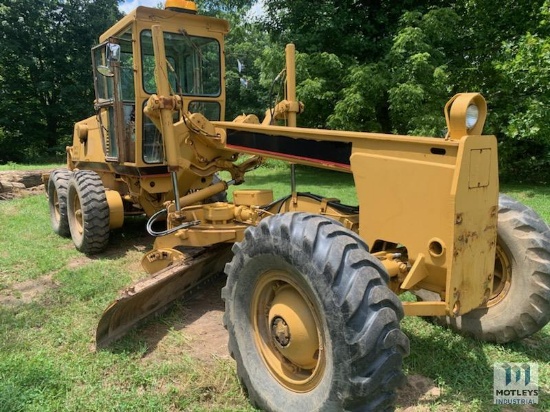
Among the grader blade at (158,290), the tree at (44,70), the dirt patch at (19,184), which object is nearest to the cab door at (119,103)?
the grader blade at (158,290)

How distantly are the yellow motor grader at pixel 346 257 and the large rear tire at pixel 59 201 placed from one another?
2.77 metres

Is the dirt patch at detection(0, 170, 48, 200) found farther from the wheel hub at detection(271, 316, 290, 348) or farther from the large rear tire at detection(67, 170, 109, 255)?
the wheel hub at detection(271, 316, 290, 348)

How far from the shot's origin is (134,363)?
3.40 m

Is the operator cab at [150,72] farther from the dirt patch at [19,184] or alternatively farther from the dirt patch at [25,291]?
the dirt patch at [19,184]

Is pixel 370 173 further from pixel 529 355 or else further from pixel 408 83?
pixel 408 83

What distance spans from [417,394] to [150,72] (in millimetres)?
4461

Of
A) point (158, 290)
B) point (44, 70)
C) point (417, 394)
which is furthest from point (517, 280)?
point (44, 70)

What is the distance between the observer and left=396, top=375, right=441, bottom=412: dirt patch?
287 centimetres

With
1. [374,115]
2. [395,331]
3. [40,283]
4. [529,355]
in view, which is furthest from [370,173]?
[374,115]

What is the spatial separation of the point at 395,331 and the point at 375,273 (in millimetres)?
293

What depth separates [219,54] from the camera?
6102 mm

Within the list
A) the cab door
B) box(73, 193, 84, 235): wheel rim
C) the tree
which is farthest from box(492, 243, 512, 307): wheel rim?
the tree

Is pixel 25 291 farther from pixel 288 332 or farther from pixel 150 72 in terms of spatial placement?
pixel 288 332

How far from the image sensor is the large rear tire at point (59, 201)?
22.4 ft
